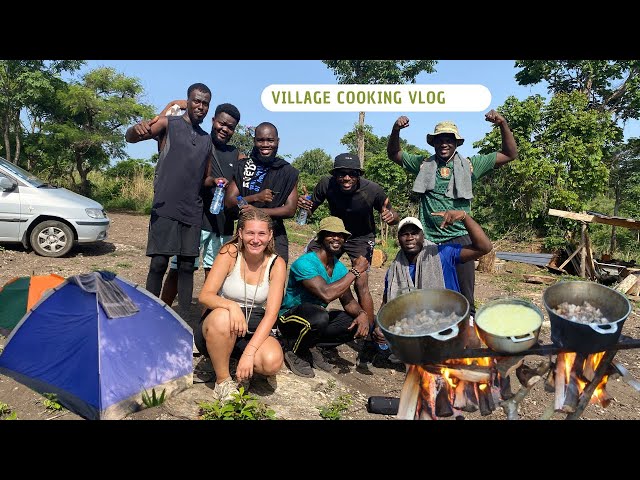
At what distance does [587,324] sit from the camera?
7.59 ft

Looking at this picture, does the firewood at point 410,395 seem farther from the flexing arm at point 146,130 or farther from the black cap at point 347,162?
the flexing arm at point 146,130

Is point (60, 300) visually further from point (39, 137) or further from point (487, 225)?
point (487, 225)

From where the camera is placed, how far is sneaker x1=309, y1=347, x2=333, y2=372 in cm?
434

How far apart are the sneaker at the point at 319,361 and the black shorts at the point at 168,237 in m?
1.36

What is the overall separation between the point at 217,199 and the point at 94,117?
1434 cm

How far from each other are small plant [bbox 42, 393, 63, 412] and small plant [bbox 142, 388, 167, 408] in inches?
21.4

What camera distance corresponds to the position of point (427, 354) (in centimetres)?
243

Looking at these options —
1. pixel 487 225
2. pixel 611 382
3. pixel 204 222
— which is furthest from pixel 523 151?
pixel 204 222

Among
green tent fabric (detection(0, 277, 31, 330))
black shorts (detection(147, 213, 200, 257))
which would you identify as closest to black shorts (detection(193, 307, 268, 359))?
black shorts (detection(147, 213, 200, 257))

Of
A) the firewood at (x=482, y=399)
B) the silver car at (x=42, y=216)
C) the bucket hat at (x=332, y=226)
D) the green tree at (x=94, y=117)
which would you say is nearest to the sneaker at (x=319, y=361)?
the bucket hat at (x=332, y=226)
